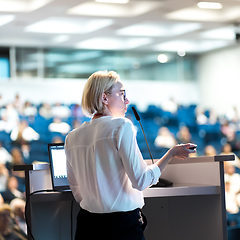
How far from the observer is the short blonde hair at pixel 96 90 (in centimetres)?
130

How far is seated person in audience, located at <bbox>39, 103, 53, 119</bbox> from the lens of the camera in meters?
6.46

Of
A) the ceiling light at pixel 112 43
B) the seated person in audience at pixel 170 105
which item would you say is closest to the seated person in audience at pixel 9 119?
the ceiling light at pixel 112 43

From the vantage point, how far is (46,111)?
6586 mm

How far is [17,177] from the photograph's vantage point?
18.3 feet

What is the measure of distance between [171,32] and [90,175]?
5715mm

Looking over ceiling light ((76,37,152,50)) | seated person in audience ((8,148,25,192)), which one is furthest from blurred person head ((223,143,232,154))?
seated person in audience ((8,148,25,192))

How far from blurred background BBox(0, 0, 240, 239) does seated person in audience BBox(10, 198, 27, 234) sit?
0.77ft

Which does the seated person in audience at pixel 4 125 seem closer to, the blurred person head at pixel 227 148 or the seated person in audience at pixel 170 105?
the seated person in audience at pixel 170 105

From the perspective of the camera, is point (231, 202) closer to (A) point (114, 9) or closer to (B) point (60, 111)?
(B) point (60, 111)

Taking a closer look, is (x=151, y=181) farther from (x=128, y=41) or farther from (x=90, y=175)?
(x=128, y=41)

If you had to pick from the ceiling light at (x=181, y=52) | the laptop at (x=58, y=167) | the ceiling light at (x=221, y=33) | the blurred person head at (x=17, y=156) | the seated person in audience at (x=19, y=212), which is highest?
the ceiling light at (x=221, y=33)

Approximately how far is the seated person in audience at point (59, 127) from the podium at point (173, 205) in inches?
171

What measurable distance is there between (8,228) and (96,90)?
341 centimetres

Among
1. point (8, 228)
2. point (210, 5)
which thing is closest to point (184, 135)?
point (210, 5)
